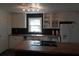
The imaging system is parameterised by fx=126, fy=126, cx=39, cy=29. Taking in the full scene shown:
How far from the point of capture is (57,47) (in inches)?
33.7

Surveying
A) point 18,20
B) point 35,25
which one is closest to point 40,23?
point 35,25

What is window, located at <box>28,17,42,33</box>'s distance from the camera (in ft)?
2.76

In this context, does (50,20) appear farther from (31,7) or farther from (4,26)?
(4,26)

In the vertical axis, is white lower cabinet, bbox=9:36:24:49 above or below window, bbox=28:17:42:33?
below

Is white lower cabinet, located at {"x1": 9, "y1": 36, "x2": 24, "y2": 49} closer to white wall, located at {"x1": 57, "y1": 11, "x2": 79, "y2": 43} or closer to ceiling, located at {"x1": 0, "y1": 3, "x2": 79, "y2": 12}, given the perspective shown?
ceiling, located at {"x1": 0, "y1": 3, "x2": 79, "y2": 12}

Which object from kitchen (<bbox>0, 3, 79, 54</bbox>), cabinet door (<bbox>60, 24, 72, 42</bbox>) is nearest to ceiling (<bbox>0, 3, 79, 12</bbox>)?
kitchen (<bbox>0, 3, 79, 54</bbox>)

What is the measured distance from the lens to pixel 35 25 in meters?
0.85

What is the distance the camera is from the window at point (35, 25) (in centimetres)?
84

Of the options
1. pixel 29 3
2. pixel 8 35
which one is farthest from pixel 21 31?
pixel 29 3

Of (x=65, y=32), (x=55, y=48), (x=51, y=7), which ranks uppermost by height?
(x=51, y=7)

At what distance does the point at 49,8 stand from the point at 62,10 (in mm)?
87

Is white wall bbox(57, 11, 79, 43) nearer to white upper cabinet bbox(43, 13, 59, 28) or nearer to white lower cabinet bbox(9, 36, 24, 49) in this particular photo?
white upper cabinet bbox(43, 13, 59, 28)

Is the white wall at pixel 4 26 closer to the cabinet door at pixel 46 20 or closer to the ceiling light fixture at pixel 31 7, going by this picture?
the ceiling light fixture at pixel 31 7

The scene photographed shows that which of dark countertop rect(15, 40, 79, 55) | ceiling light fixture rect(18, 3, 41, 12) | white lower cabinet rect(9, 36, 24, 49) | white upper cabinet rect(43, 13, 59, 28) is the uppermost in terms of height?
ceiling light fixture rect(18, 3, 41, 12)
